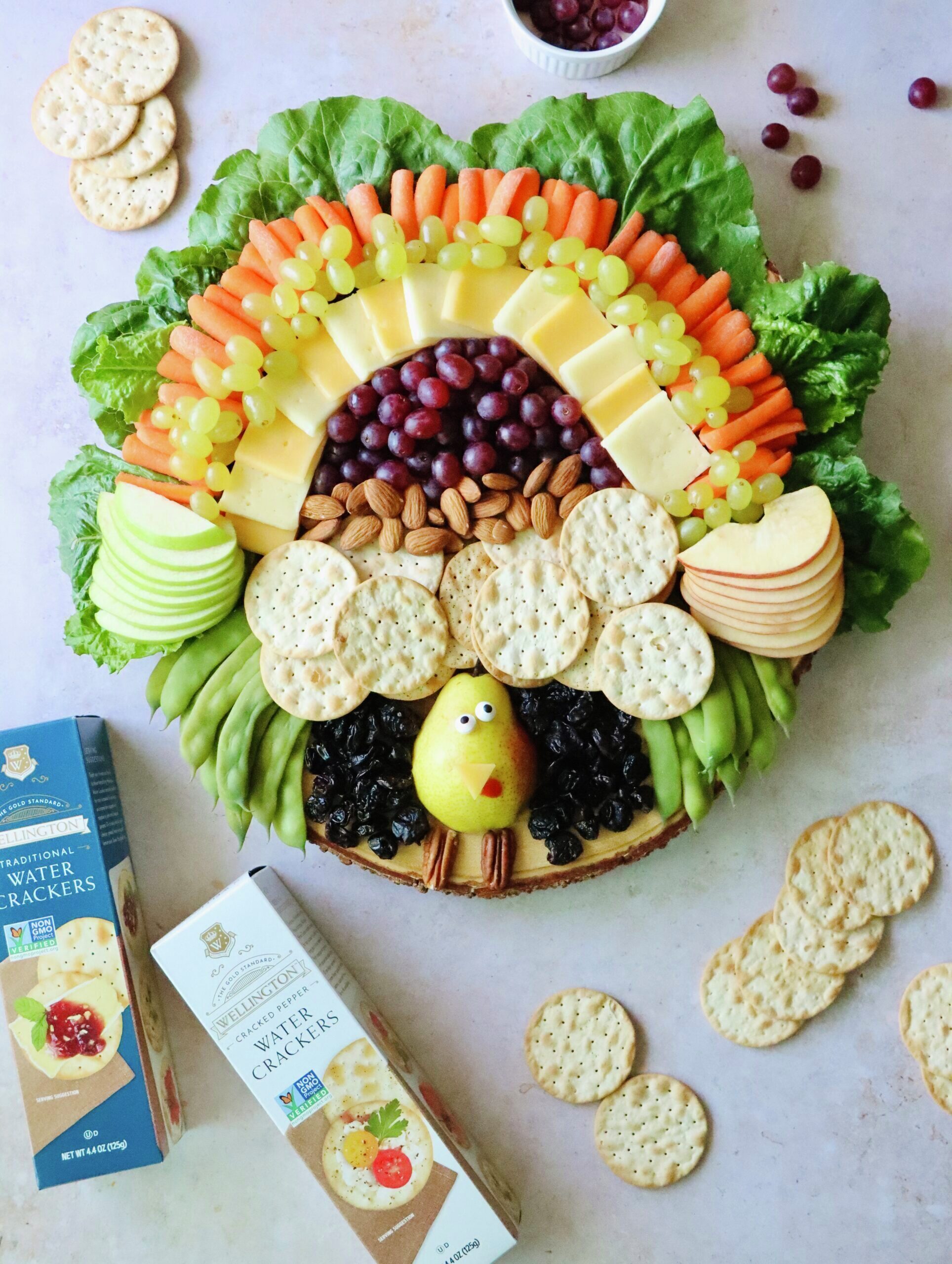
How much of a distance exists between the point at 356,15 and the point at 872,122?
1217 millimetres

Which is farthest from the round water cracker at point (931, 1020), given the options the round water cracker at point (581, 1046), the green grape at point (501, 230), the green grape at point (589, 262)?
the green grape at point (501, 230)

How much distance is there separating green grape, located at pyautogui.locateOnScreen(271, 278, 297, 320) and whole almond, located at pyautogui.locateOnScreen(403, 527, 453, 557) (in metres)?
0.49

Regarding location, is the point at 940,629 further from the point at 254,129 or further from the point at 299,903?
the point at 254,129

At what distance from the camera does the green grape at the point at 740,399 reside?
75.5 inches

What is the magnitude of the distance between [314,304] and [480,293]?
1.08ft

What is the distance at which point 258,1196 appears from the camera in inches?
88.6

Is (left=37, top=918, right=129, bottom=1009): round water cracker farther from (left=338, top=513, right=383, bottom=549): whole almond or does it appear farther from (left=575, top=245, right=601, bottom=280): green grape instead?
(left=575, top=245, right=601, bottom=280): green grape

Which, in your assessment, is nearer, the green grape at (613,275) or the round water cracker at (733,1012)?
the green grape at (613,275)

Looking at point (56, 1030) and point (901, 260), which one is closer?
point (56, 1030)

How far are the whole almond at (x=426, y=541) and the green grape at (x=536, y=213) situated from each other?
0.62 m

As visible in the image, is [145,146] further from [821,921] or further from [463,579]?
[821,921]

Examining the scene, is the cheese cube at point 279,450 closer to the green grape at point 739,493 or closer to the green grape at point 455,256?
the green grape at point 455,256

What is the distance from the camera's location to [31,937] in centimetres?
207

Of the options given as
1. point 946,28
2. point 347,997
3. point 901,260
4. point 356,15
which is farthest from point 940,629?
point 356,15
